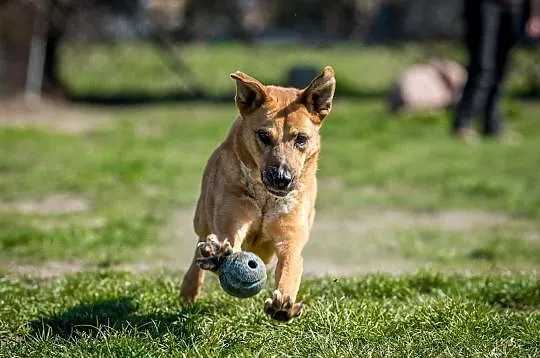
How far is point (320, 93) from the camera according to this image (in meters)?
5.24

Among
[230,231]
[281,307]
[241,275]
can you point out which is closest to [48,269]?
[230,231]

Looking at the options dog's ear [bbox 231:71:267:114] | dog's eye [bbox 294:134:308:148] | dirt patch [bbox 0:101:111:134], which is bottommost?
dirt patch [bbox 0:101:111:134]

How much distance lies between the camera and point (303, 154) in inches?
201

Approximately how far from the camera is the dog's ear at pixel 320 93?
5.20 m

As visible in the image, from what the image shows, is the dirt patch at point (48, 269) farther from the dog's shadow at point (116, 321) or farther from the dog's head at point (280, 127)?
the dog's head at point (280, 127)

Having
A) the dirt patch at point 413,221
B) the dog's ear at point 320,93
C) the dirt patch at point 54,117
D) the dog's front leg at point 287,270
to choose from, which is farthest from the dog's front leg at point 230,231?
the dirt patch at point 54,117

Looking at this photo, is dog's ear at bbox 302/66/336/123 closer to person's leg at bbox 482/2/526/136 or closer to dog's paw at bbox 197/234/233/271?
dog's paw at bbox 197/234/233/271

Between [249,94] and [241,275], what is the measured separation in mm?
1091

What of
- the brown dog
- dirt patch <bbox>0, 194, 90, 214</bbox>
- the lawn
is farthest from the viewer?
dirt patch <bbox>0, 194, 90, 214</bbox>

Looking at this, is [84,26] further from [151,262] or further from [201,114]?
[151,262]

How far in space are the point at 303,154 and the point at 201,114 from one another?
11.7 meters

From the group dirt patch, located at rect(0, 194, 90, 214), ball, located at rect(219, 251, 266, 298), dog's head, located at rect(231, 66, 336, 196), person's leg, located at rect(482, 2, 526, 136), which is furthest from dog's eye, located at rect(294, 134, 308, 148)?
person's leg, located at rect(482, 2, 526, 136)

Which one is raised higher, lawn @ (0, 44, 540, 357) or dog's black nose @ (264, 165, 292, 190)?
dog's black nose @ (264, 165, 292, 190)

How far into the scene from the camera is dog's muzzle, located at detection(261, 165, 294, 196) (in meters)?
4.86
